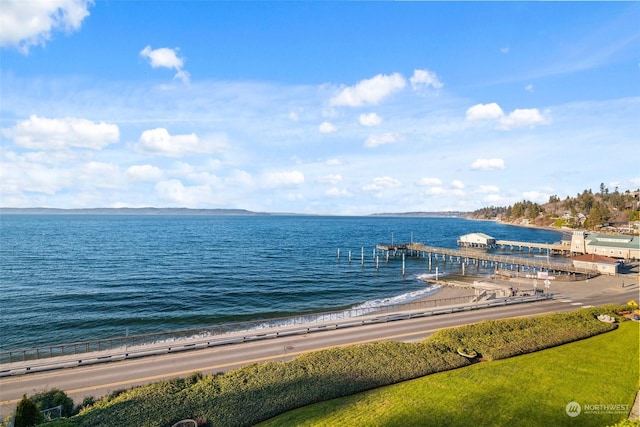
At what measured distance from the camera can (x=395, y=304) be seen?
2101 inches

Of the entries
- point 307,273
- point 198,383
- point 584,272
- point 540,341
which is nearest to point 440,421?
point 198,383

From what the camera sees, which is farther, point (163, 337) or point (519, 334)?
point (163, 337)

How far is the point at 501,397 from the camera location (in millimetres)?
20281

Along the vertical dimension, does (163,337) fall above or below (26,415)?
below

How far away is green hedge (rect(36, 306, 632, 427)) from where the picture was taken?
57.3 feet

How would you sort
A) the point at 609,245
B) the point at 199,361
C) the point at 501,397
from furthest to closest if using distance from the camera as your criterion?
the point at 609,245 < the point at 199,361 < the point at 501,397

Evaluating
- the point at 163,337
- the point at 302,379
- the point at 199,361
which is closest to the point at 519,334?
the point at 302,379

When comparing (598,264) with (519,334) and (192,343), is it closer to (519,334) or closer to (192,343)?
(519,334)

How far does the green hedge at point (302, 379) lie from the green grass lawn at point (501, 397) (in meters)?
0.88

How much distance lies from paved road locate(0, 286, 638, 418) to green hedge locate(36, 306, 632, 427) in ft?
13.8

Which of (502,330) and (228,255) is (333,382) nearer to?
(502,330)

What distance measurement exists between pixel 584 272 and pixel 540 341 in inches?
1979

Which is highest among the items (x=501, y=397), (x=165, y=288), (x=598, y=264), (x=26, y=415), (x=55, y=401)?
(x=26, y=415)

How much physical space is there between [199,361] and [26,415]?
504 inches
